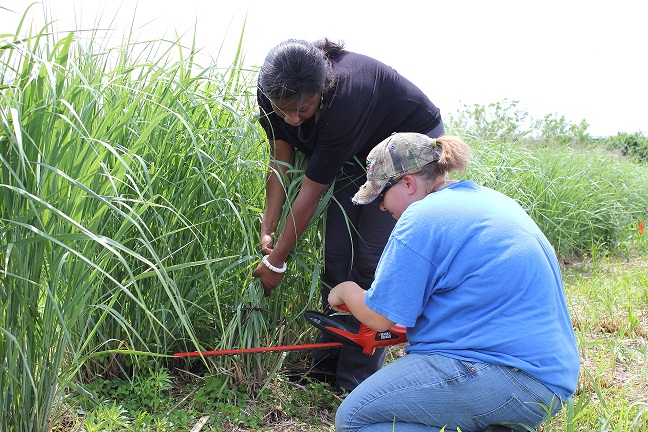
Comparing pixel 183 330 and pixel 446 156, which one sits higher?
pixel 446 156

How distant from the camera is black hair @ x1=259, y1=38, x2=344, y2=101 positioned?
220cm

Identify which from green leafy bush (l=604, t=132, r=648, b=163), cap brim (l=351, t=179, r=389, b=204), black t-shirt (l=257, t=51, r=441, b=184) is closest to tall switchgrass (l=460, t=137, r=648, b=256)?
black t-shirt (l=257, t=51, r=441, b=184)

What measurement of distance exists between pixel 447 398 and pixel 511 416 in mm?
203

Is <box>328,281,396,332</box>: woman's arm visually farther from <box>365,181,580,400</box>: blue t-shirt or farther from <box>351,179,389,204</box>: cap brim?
<box>351,179,389,204</box>: cap brim

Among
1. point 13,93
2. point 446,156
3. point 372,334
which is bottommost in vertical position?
point 372,334

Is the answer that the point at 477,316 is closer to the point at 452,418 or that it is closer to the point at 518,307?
the point at 518,307

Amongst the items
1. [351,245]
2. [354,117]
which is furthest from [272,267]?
[354,117]

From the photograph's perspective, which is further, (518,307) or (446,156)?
(446,156)

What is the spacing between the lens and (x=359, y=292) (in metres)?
2.13

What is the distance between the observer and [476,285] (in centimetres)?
191

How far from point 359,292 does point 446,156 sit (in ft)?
1.66

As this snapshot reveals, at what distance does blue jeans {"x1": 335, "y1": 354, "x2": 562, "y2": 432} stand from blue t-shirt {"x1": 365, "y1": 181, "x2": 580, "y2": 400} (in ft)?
0.13

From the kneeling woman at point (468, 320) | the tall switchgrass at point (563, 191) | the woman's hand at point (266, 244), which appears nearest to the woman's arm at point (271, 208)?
the woman's hand at point (266, 244)

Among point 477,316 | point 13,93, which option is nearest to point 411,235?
point 477,316
